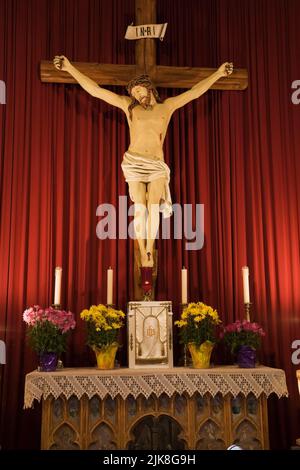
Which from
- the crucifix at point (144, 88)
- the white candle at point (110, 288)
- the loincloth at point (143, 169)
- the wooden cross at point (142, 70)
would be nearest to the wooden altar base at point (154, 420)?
the white candle at point (110, 288)

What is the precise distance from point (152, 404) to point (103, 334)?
46 cm

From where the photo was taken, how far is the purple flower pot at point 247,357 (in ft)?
9.84

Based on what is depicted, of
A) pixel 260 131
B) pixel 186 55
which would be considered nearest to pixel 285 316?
pixel 260 131

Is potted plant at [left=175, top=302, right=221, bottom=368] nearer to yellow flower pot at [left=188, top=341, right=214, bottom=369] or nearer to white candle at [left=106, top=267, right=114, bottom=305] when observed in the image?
yellow flower pot at [left=188, top=341, right=214, bottom=369]

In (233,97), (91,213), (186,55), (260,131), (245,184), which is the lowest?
(91,213)

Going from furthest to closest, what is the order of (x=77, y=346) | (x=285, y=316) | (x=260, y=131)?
(x=260, y=131), (x=285, y=316), (x=77, y=346)

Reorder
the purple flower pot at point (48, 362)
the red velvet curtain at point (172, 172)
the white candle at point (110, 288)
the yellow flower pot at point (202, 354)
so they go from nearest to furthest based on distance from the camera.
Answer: the purple flower pot at point (48, 362) < the yellow flower pot at point (202, 354) < the white candle at point (110, 288) < the red velvet curtain at point (172, 172)

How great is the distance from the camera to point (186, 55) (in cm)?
395

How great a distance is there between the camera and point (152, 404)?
2.83 meters

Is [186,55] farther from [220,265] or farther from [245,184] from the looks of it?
[220,265]

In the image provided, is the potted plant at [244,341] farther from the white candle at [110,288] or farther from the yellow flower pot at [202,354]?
the white candle at [110,288]

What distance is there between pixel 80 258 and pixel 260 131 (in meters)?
1.61

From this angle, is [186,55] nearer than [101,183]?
No

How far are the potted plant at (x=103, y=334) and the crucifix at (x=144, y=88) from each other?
40 centimetres
